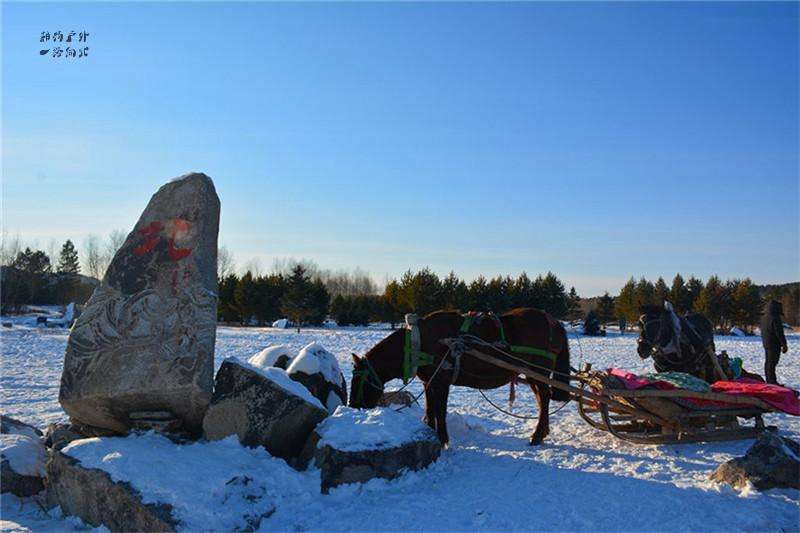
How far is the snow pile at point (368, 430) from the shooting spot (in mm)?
5461

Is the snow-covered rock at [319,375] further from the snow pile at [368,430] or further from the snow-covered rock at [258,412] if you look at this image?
the snow-covered rock at [258,412]

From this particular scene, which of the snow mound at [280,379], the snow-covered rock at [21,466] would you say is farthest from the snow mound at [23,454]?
the snow mound at [280,379]

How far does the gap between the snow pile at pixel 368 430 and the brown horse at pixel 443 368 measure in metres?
1.04

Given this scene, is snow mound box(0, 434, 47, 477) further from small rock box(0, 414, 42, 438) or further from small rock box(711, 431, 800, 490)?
small rock box(711, 431, 800, 490)

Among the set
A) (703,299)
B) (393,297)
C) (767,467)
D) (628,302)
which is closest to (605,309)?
(628,302)

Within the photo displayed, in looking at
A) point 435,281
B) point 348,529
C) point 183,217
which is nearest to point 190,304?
point 183,217

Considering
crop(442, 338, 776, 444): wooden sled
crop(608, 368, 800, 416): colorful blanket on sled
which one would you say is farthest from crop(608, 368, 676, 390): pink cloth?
crop(442, 338, 776, 444): wooden sled

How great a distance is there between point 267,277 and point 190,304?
38.5m

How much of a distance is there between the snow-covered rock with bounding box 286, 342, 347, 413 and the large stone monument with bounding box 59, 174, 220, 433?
1.65 m

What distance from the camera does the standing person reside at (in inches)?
453

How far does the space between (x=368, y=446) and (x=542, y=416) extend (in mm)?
2792

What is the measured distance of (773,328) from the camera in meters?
11.6

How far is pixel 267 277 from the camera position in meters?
43.5

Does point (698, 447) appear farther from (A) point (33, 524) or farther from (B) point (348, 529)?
(A) point (33, 524)
